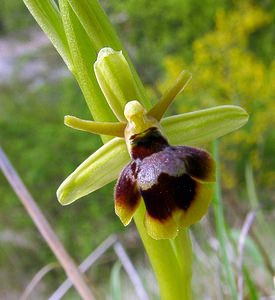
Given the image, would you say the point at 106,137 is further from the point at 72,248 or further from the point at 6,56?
the point at 6,56

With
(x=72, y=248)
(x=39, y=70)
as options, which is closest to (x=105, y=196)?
(x=72, y=248)

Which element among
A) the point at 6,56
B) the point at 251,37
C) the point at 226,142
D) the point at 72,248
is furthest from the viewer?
the point at 6,56

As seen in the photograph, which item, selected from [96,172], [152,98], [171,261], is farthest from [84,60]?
[152,98]

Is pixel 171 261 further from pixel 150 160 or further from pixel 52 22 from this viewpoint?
pixel 52 22

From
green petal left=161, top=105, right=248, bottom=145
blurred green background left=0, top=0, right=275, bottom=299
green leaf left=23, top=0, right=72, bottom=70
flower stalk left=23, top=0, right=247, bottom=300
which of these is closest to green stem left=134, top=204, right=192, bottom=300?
flower stalk left=23, top=0, right=247, bottom=300

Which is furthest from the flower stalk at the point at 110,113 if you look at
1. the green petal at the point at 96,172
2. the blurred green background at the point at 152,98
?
the blurred green background at the point at 152,98
